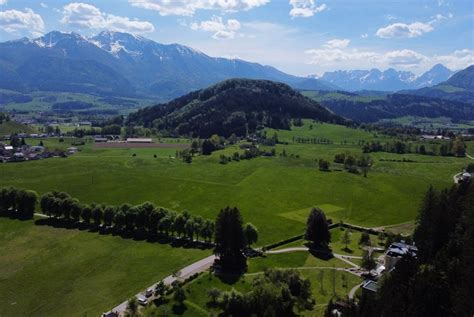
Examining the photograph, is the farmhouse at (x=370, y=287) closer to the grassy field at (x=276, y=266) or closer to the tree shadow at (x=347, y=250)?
the grassy field at (x=276, y=266)

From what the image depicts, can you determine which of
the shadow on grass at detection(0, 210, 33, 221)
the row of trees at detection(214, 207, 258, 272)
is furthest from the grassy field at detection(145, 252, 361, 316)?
the shadow on grass at detection(0, 210, 33, 221)

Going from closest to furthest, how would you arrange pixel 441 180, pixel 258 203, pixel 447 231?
pixel 447 231, pixel 258 203, pixel 441 180

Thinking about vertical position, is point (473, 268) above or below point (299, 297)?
above

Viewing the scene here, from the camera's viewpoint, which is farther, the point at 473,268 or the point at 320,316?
the point at 320,316

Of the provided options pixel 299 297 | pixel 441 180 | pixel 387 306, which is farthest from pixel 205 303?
pixel 441 180

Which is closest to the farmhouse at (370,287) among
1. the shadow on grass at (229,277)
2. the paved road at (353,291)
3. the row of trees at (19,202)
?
the paved road at (353,291)

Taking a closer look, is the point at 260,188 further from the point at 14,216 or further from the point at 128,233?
the point at 14,216

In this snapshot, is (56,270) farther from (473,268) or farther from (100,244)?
(473,268)

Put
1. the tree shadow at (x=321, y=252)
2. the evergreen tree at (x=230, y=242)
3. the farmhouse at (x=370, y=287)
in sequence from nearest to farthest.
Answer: the farmhouse at (x=370, y=287), the evergreen tree at (x=230, y=242), the tree shadow at (x=321, y=252)
